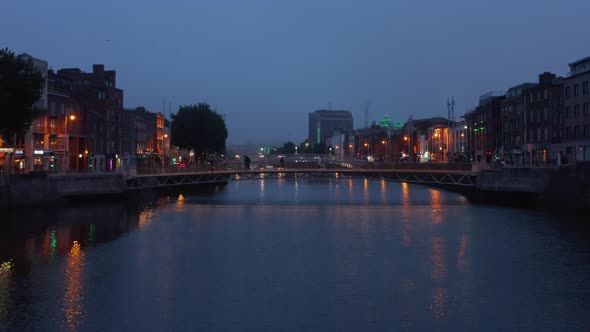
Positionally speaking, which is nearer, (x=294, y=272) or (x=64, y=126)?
(x=294, y=272)

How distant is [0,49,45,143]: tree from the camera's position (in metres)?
63.2

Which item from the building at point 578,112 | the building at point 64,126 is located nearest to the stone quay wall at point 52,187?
the building at point 64,126

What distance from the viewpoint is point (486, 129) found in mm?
130000

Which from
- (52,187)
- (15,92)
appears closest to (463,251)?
(15,92)

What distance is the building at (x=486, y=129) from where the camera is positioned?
12462 cm

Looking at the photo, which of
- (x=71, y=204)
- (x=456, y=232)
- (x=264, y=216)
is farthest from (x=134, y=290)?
(x=71, y=204)

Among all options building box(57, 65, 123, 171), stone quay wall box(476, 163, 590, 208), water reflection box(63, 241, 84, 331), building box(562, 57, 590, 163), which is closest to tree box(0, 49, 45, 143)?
water reflection box(63, 241, 84, 331)

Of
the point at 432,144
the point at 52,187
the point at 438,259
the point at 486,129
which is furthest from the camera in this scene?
the point at 432,144

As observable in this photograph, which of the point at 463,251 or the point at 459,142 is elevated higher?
the point at 459,142

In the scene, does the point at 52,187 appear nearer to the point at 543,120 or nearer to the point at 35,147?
the point at 35,147

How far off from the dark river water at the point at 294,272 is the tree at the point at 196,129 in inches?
3035

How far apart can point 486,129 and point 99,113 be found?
67.5 meters

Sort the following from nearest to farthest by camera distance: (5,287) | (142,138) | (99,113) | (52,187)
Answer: (5,287), (52,187), (99,113), (142,138)

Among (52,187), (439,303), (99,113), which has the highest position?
(99,113)
